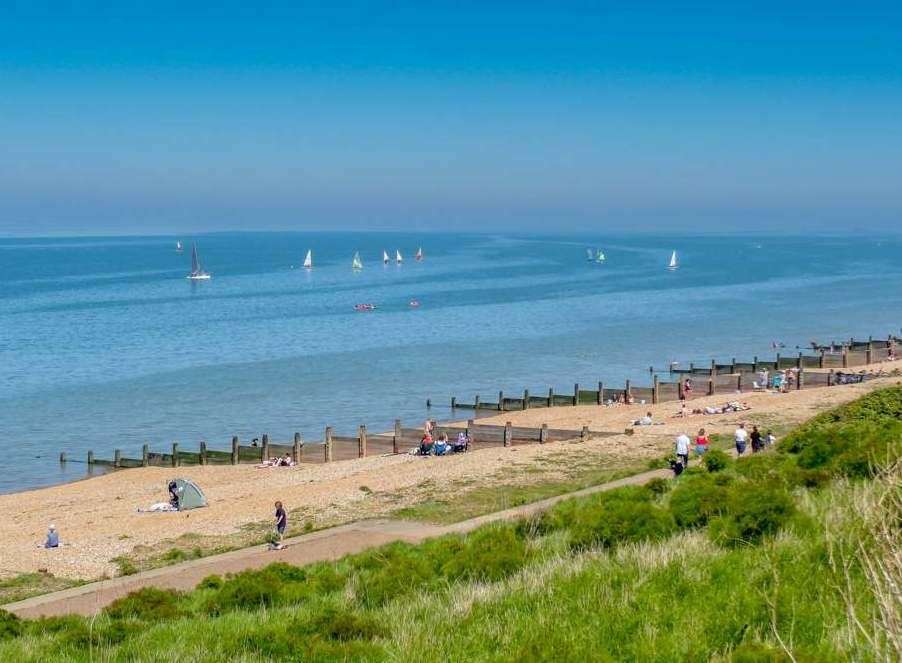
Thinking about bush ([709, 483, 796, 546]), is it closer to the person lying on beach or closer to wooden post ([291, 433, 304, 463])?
the person lying on beach

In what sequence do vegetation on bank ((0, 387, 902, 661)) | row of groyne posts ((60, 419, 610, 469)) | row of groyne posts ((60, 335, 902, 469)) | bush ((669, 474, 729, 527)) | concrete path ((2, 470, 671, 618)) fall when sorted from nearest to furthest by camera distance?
vegetation on bank ((0, 387, 902, 661)), bush ((669, 474, 729, 527)), concrete path ((2, 470, 671, 618)), row of groyne posts ((60, 419, 610, 469)), row of groyne posts ((60, 335, 902, 469))

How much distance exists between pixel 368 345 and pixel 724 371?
27286 millimetres

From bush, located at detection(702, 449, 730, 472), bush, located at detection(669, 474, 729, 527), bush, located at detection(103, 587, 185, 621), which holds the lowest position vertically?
bush, located at detection(103, 587, 185, 621)

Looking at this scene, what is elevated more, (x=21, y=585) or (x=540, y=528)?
(x=540, y=528)

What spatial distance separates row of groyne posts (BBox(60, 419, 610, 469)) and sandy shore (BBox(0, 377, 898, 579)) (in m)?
0.87

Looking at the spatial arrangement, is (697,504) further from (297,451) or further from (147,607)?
(297,451)

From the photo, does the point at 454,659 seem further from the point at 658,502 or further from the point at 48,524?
the point at 48,524

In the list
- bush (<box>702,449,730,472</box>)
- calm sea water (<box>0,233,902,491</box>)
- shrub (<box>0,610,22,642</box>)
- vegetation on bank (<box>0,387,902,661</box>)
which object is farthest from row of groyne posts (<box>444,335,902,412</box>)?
shrub (<box>0,610,22,642</box>)

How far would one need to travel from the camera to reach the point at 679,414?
4034 cm

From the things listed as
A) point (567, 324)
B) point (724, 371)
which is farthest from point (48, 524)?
point (567, 324)

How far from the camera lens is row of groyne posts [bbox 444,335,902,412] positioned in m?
49.5

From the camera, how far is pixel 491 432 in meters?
38.7

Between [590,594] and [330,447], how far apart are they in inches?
1109

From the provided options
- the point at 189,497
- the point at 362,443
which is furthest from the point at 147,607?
the point at 362,443
